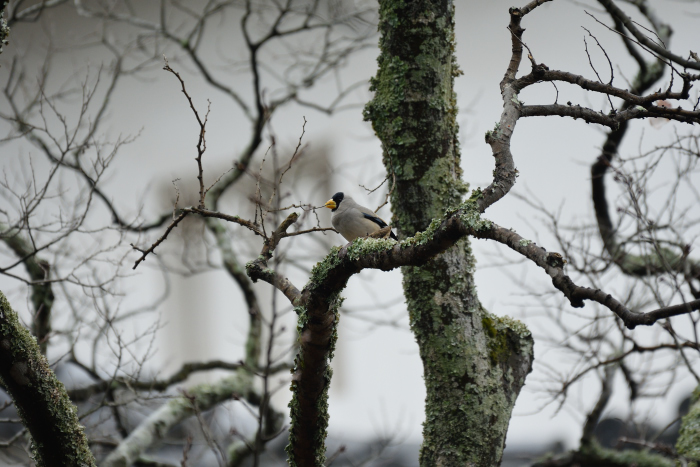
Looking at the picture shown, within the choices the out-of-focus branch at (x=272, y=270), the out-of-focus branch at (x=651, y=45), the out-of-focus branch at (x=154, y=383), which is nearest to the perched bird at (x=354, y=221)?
the out-of-focus branch at (x=272, y=270)

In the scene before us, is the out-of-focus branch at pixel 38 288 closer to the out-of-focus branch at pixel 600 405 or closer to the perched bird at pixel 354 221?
the perched bird at pixel 354 221

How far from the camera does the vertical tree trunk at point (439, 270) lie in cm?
325

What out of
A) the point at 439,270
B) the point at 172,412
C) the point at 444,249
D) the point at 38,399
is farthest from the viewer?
the point at 172,412

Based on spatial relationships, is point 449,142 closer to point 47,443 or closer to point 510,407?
point 510,407

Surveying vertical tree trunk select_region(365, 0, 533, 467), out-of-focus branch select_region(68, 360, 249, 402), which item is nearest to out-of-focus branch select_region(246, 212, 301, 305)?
vertical tree trunk select_region(365, 0, 533, 467)

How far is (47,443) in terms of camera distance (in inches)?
104

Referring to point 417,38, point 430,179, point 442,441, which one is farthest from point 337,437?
point 417,38

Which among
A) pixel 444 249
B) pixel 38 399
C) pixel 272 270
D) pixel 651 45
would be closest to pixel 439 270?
pixel 272 270

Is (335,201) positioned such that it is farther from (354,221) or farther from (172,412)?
(172,412)

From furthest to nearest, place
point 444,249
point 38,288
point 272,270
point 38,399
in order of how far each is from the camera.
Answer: point 38,288 < point 272,270 < point 38,399 < point 444,249

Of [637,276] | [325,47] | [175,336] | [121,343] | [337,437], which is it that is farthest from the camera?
[175,336]

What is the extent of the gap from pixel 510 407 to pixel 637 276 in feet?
6.42

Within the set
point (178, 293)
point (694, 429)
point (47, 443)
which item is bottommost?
point (694, 429)

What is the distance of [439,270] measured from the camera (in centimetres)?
336
